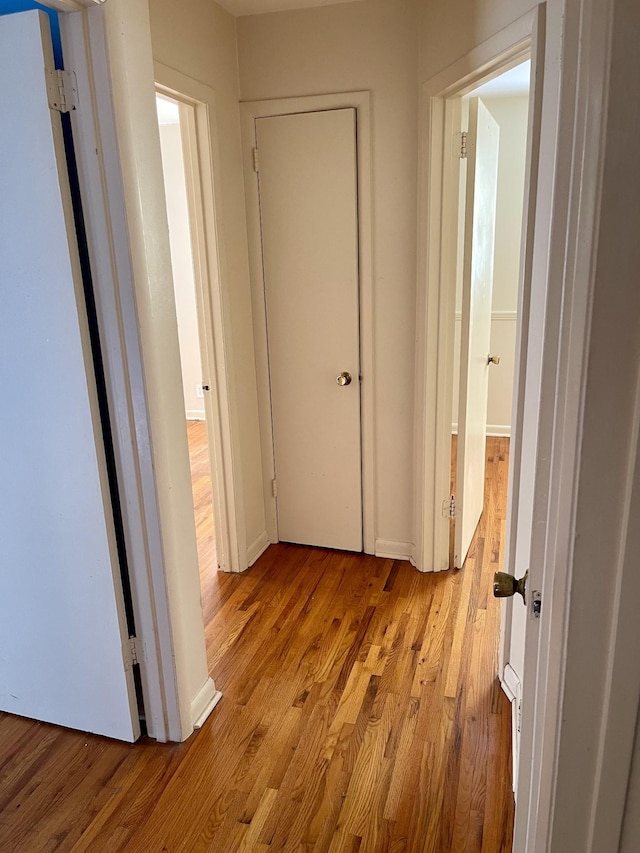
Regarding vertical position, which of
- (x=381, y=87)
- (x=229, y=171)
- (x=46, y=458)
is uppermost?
(x=381, y=87)

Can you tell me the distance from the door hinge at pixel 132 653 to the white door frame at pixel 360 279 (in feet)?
4.36

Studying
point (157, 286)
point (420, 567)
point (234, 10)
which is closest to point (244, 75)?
point (234, 10)

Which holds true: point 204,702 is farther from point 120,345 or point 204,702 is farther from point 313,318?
point 313,318

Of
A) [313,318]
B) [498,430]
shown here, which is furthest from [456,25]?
[498,430]

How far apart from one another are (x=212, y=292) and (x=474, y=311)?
1169 mm

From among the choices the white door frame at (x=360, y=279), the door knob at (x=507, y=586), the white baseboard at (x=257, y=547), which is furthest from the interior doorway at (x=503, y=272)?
the door knob at (x=507, y=586)

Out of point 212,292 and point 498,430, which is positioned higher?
point 212,292

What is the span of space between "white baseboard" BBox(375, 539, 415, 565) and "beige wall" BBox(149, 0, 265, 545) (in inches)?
24.4

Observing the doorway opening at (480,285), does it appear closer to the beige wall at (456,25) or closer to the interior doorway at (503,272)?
the interior doorway at (503,272)

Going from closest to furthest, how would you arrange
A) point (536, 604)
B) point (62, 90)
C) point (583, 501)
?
point (583, 501)
point (536, 604)
point (62, 90)

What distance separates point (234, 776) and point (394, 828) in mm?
489

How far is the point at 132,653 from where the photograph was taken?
1.88 m

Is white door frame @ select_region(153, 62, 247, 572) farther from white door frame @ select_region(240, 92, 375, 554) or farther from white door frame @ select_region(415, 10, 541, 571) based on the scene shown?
white door frame @ select_region(415, 10, 541, 571)

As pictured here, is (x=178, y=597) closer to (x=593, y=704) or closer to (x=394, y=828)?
(x=394, y=828)
